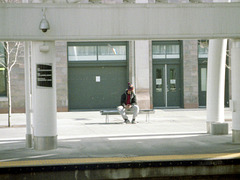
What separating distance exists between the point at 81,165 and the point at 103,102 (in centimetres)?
1540

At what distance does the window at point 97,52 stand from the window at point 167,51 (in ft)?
6.24

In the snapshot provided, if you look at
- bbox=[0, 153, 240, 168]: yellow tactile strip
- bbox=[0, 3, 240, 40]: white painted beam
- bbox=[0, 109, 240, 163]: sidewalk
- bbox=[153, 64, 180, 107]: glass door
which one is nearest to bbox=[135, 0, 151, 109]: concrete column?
bbox=[153, 64, 180, 107]: glass door

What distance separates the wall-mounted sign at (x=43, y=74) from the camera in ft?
31.3

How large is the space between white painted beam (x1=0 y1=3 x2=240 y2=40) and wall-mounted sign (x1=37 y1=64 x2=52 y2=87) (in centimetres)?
68

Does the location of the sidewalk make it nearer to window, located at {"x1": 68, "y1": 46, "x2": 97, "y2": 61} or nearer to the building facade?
the building facade

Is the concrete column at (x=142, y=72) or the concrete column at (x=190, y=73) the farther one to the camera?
the concrete column at (x=190, y=73)

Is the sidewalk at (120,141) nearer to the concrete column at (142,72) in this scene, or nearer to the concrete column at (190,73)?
the concrete column at (142,72)

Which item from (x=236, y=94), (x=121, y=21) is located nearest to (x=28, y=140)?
(x=121, y=21)

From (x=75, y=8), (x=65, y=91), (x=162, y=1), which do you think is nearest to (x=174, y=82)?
(x=65, y=91)

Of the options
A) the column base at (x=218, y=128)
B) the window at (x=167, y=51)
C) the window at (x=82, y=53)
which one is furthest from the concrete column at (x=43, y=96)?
the window at (x=167, y=51)

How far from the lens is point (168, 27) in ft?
31.5

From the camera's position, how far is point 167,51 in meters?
23.9

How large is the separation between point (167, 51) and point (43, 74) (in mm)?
15076

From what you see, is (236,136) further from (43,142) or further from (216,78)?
(43,142)
